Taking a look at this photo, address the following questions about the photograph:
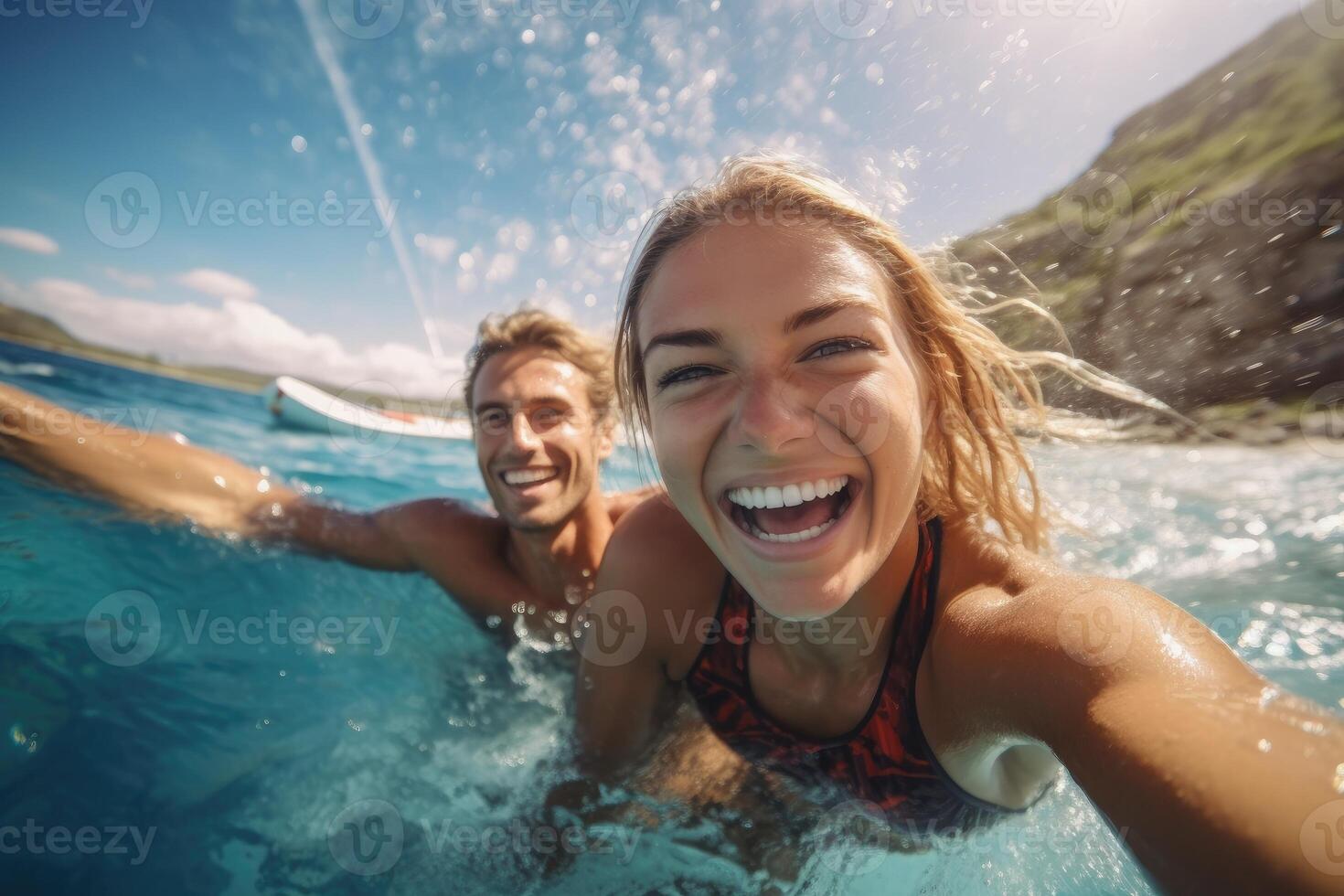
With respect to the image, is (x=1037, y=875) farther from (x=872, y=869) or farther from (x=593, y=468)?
(x=593, y=468)

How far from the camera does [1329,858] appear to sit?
2.42ft

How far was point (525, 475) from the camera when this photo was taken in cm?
356

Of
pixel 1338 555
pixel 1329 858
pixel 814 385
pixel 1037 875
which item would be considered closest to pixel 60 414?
pixel 814 385

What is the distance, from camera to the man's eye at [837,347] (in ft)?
5.16

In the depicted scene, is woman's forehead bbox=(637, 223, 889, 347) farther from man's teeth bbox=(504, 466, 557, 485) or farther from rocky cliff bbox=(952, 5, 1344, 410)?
rocky cliff bbox=(952, 5, 1344, 410)

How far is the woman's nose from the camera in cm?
151

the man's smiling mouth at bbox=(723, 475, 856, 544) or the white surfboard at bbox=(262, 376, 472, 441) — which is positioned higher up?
the white surfboard at bbox=(262, 376, 472, 441)

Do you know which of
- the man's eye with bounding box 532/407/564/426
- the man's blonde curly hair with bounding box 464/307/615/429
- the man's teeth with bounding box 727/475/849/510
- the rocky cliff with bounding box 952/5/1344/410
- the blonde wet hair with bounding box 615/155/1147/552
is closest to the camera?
the man's teeth with bounding box 727/475/849/510

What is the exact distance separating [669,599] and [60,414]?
12.7ft

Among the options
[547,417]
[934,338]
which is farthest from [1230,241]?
[547,417]

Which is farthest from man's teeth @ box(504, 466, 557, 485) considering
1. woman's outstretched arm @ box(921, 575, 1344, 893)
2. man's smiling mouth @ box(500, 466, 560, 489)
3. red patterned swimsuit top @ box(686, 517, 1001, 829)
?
woman's outstretched arm @ box(921, 575, 1344, 893)

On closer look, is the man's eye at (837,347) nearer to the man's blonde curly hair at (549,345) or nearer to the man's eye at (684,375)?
the man's eye at (684,375)

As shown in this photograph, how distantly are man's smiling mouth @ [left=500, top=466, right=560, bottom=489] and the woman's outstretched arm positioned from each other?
265 cm

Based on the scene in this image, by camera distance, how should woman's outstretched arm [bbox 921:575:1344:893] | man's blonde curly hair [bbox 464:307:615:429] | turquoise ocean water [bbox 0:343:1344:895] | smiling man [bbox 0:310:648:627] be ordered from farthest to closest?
man's blonde curly hair [bbox 464:307:615:429]
smiling man [bbox 0:310:648:627]
turquoise ocean water [bbox 0:343:1344:895]
woman's outstretched arm [bbox 921:575:1344:893]
